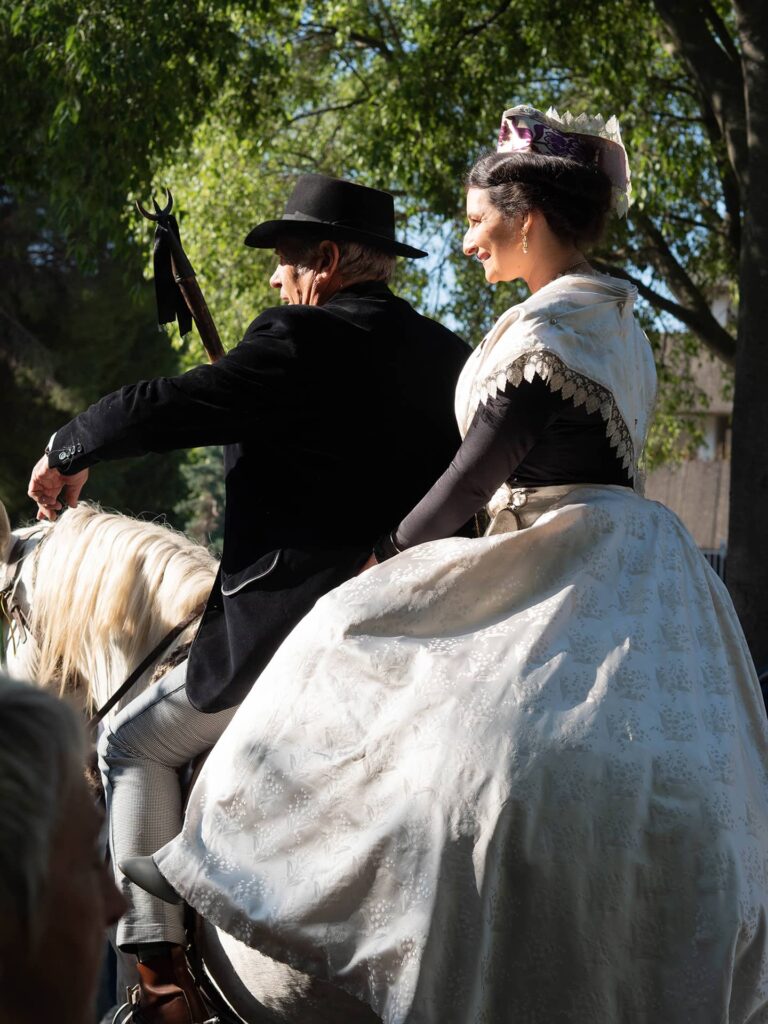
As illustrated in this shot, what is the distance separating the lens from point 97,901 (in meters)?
1.39

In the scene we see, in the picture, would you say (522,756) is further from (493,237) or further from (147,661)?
(147,661)

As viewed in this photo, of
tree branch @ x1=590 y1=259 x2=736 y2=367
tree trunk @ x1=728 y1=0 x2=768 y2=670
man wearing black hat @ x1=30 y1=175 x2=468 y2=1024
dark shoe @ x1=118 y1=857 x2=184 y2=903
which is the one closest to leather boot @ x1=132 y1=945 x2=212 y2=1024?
man wearing black hat @ x1=30 y1=175 x2=468 y2=1024

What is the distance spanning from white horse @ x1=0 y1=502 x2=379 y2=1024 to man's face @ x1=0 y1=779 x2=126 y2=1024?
193 cm

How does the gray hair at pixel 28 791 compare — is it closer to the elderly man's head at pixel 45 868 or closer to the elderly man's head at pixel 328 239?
the elderly man's head at pixel 45 868

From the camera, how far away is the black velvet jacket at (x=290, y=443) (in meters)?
2.85

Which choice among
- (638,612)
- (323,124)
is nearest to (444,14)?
(323,124)

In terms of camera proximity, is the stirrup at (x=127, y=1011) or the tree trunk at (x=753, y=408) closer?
the stirrup at (x=127, y=1011)

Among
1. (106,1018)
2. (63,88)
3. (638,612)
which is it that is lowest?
(106,1018)

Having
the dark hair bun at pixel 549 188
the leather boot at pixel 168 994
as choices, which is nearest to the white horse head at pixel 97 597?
the leather boot at pixel 168 994

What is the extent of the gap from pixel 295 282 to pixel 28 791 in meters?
2.12

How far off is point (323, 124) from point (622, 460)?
11.1 m

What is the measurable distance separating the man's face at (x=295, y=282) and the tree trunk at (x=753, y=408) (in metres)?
4.31

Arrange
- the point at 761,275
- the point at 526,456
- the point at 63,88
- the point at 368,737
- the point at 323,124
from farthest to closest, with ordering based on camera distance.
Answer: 1. the point at 323,124
2. the point at 63,88
3. the point at 761,275
4. the point at 526,456
5. the point at 368,737

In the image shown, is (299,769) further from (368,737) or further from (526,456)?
(526,456)
